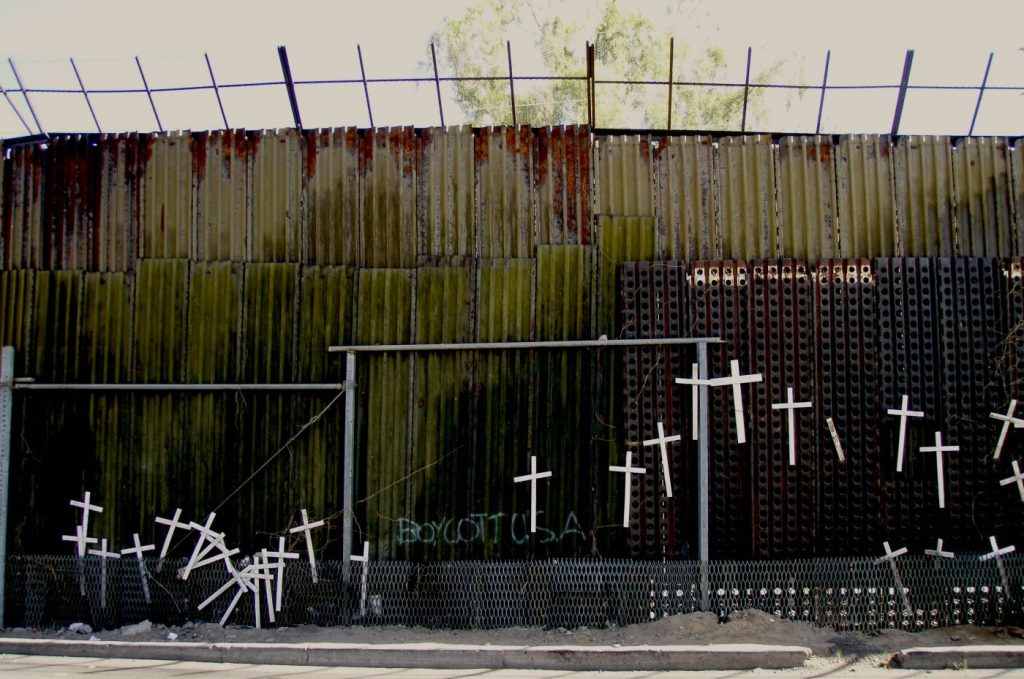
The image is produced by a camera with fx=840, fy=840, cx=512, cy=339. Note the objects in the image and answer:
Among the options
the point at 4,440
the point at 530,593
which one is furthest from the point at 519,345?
the point at 4,440

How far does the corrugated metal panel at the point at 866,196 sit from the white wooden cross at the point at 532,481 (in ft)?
14.0

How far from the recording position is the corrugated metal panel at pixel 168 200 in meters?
10.1

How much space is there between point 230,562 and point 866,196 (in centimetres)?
842

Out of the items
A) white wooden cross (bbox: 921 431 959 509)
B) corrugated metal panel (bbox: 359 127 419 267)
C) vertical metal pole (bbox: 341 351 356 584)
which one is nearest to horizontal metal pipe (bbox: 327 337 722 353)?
vertical metal pole (bbox: 341 351 356 584)

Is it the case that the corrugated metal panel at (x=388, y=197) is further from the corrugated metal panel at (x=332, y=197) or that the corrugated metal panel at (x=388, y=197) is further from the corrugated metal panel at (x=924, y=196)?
the corrugated metal panel at (x=924, y=196)

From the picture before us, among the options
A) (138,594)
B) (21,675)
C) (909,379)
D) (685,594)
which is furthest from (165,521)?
(909,379)

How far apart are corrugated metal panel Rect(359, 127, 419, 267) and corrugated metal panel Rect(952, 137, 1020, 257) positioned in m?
6.34

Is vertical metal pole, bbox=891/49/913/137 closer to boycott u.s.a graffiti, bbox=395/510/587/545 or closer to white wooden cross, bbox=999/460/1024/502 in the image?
white wooden cross, bbox=999/460/1024/502

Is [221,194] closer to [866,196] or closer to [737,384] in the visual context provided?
[737,384]

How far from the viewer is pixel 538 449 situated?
9.50m

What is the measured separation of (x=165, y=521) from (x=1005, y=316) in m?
9.79

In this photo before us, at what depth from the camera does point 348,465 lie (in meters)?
9.45

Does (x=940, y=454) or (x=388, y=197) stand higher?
(x=388, y=197)

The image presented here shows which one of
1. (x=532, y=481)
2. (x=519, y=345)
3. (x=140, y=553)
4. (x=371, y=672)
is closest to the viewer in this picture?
(x=371, y=672)
